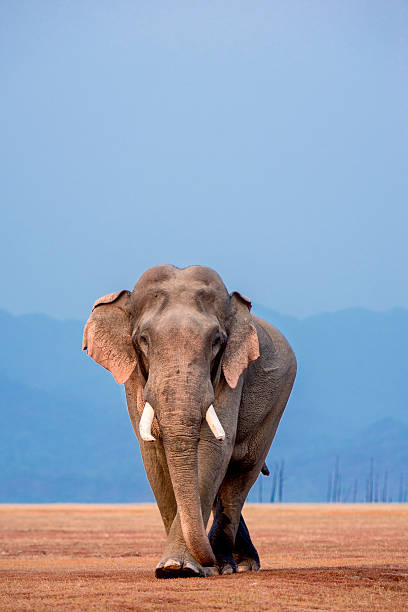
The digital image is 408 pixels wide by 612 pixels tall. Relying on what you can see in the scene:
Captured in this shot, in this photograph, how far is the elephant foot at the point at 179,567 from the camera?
11758 mm

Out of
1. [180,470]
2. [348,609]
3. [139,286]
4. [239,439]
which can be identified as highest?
[139,286]

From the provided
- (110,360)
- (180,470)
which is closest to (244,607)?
(180,470)

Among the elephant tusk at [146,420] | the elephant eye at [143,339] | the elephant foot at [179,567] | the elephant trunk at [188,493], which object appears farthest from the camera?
the elephant eye at [143,339]

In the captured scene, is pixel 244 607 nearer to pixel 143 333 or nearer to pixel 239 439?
pixel 143 333

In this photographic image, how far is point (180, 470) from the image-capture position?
11930mm

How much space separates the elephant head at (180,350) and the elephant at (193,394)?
13 millimetres

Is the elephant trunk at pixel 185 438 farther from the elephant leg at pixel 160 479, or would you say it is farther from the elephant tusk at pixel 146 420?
the elephant leg at pixel 160 479

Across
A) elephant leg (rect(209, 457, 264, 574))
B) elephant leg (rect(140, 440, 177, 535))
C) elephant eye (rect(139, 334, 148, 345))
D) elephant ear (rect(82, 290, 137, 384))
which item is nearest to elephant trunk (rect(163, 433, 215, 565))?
elephant leg (rect(140, 440, 177, 535))

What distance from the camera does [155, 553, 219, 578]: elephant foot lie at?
1176cm

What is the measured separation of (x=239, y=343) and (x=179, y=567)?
9.91 feet

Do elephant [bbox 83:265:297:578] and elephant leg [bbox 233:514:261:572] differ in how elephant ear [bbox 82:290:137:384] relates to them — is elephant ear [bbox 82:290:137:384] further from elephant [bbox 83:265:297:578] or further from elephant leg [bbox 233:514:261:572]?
elephant leg [bbox 233:514:261:572]

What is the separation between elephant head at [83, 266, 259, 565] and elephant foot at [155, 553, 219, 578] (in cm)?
17

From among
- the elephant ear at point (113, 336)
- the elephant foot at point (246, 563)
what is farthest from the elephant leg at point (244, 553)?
the elephant ear at point (113, 336)

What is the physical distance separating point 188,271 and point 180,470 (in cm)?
261
